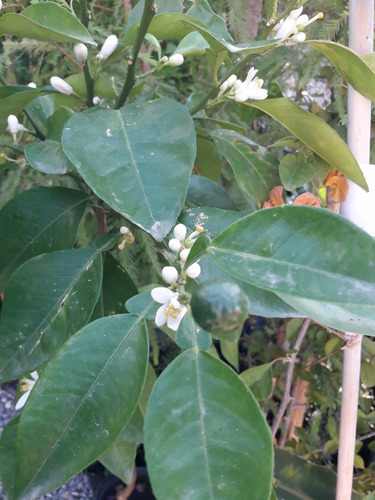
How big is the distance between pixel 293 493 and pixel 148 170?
0.66m

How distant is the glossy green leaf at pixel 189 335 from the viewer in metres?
0.41

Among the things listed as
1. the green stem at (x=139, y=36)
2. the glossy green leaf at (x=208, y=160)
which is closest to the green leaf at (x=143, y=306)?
the green stem at (x=139, y=36)

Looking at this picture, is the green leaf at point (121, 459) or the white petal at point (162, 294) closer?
the white petal at point (162, 294)

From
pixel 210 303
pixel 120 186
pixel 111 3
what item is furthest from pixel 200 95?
pixel 111 3

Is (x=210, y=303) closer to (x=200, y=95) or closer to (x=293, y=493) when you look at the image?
(x=200, y=95)

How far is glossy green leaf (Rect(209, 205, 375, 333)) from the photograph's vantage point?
0.35 metres

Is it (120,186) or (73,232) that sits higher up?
(120,186)

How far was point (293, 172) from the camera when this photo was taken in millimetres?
599

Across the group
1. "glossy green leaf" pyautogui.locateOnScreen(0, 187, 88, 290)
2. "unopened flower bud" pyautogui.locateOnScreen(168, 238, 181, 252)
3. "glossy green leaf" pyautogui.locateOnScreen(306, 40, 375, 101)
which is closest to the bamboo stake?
"glossy green leaf" pyautogui.locateOnScreen(306, 40, 375, 101)

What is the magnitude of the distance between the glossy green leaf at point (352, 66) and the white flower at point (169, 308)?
304mm

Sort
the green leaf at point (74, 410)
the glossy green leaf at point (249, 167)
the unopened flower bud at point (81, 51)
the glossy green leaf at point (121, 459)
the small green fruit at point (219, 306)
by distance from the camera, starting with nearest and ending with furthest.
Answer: the small green fruit at point (219, 306)
the green leaf at point (74, 410)
the unopened flower bud at point (81, 51)
the glossy green leaf at point (249, 167)
the glossy green leaf at point (121, 459)

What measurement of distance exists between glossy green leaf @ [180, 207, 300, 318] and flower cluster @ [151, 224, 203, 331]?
3.0 inches

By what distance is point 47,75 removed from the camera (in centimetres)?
105

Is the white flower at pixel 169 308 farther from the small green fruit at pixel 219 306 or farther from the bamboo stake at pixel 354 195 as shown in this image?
the bamboo stake at pixel 354 195
